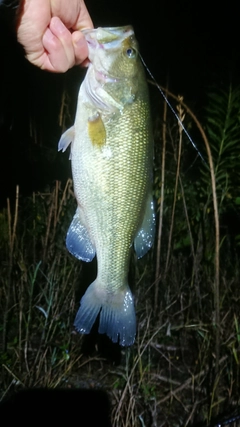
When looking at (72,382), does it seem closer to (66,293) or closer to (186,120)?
(66,293)

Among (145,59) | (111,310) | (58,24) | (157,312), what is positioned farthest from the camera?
(145,59)

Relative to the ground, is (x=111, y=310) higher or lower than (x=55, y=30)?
lower

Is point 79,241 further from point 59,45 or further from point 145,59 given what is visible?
point 145,59

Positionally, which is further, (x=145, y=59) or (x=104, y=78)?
(x=145, y=59)

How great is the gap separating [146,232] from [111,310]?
1.00 ft

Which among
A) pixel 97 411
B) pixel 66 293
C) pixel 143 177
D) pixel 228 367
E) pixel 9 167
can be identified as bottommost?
pixel 97 411

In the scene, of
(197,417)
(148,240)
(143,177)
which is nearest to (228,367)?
(197,417)

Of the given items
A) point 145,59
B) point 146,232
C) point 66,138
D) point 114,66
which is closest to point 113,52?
point 114,66

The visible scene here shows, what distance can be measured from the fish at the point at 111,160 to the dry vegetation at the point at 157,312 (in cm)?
70

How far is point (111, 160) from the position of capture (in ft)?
6.02

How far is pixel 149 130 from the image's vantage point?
187cm

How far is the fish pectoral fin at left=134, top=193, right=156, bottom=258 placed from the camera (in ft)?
6.40

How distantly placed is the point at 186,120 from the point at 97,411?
7.50ft

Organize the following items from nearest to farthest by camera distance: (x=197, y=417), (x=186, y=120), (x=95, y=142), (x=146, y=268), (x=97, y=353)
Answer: (x=95, y=142) < (x=197, y=417) < (x=97, y=353) < (x=146, y=268) < (x=186, y=120)
